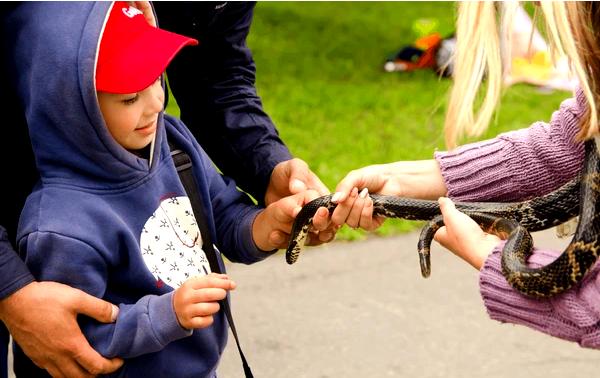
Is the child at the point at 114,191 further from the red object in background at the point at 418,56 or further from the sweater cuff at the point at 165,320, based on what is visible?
the red object in background at the point at 418,56

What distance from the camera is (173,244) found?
7.91 ft

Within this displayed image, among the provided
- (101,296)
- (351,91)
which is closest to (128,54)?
(101,296)

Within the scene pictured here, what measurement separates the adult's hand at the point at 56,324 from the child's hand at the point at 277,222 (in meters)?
0.56

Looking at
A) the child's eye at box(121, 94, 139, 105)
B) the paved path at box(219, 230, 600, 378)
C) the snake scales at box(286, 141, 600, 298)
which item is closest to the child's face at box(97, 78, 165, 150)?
the child's eye at box(121, 94, 139, 105)

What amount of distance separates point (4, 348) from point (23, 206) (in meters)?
0.39

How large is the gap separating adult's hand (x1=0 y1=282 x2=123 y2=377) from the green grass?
327cm

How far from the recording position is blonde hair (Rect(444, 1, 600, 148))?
2088 mm

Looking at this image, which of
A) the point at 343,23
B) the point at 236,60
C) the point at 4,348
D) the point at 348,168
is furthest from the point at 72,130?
the point at 343,23

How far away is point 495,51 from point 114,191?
1.00m

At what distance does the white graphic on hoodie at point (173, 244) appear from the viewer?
7.72 ft

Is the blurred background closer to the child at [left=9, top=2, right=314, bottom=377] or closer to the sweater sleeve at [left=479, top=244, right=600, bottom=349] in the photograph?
the sweater sleeve at [left=479, top=244, right=600, bottom=349]

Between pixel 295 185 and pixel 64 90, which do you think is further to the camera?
pixel 295 185

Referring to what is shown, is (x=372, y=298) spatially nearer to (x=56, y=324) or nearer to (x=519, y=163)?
(x=519, y=163)

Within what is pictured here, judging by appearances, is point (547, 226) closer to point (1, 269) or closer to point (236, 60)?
point (236, 60)
